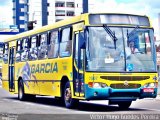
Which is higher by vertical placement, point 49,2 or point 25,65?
point 49,2

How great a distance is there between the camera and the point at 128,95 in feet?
57.2

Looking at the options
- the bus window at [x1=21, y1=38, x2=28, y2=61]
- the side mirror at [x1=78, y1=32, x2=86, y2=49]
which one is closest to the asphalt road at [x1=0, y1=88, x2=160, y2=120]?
the side mirror at [x1=78, y1=32, x2=86, y2=49]

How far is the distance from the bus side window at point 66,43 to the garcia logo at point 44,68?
93 cm

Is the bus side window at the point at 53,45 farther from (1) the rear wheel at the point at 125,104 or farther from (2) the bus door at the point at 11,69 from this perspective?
(2) the bus door at the point at 11,69

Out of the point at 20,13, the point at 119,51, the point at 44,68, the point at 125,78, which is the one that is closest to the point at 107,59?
the point at 119,51

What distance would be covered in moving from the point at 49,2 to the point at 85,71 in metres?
114

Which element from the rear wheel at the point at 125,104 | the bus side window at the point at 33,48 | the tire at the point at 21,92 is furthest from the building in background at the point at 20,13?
the rear wheel at the point at 125,104

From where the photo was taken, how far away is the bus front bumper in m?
17.1

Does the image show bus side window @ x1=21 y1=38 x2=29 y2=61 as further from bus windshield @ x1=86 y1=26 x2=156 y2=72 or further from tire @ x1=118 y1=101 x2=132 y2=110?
bus windshield @ x1=86 y1=26 x2=156 y2=72

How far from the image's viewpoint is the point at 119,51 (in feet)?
57.2

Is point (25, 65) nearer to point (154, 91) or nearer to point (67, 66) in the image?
point (67, 66)

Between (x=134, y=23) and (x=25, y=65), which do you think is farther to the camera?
(x=25, y=65)

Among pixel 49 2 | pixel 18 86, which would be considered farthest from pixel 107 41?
pixel 49 2

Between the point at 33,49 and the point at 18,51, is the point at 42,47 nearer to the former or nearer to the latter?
the point at 33,49
